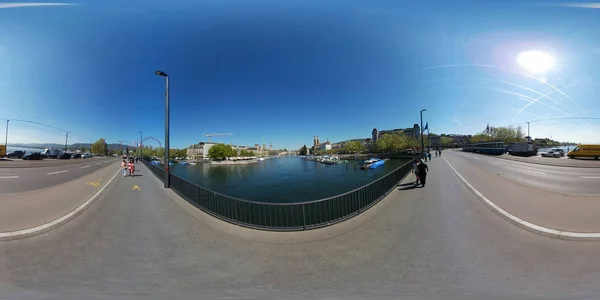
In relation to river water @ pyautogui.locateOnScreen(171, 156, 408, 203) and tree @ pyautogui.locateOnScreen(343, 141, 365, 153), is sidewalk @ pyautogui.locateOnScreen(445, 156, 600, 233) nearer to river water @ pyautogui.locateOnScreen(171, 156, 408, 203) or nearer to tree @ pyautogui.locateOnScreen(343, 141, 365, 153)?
river water @ pyautogui.locateOnScreen(171, 156, 408, 203)

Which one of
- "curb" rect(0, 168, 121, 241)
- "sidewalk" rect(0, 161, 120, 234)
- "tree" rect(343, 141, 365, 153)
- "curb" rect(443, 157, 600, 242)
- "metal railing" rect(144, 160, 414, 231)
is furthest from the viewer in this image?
"tree" rect(343, 141, 365, 153)

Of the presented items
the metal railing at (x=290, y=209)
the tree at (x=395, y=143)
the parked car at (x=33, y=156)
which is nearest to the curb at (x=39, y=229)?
the metal railing at (x=290, y=209)

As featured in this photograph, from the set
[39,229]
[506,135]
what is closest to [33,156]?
[39,229]

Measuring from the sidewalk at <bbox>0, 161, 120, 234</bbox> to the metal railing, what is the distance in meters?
3.32

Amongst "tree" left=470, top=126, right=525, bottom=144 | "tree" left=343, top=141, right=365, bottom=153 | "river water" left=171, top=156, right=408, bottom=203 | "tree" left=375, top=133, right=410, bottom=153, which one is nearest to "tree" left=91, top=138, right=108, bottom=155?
"river water" left=171, top=156, right=408, bottom=203

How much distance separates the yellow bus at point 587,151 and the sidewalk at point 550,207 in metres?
27.9

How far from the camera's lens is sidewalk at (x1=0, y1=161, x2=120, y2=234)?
16.5ft

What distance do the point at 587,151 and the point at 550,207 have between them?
102ft

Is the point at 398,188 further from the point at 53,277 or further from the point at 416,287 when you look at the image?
the point at 53,277

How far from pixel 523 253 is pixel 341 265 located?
3.15 meters

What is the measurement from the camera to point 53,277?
3.14m

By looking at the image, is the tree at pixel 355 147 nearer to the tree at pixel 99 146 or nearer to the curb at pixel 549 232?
the curb at pixel 549 232

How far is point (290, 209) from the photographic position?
4.96 m

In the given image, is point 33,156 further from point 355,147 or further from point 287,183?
point 355,147
